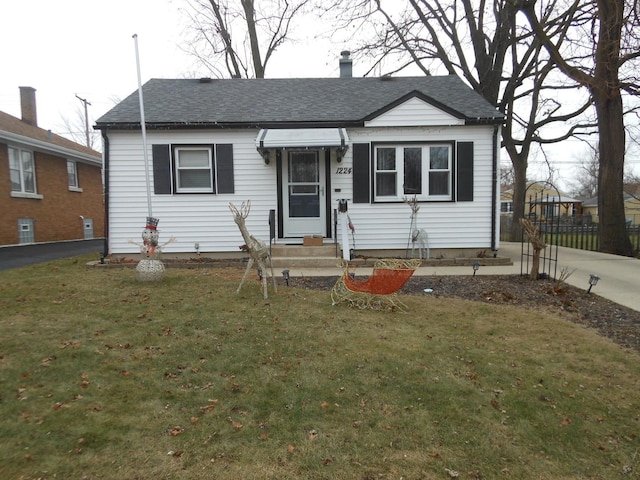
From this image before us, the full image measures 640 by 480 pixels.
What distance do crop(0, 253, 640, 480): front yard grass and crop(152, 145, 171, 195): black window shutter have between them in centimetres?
457

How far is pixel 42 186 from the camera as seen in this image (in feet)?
49.9

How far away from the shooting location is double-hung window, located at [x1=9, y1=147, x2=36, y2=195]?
14.0 m

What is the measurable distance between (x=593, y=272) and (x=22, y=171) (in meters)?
17.7

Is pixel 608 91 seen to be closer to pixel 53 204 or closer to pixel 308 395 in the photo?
pixel 308 395

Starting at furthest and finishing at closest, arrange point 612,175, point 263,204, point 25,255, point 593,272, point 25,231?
1. point 25,231
2. point 25,255
3. point 612,175
4. point 263,204
5. point 593,272

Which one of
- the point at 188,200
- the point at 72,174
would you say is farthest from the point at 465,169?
the point at 72,174

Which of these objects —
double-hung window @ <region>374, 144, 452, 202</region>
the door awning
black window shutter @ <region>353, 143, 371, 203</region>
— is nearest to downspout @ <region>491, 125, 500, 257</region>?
double-hung window @ <region>374, 144, 452, 202</region>

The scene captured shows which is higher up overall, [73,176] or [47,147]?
[47,147]

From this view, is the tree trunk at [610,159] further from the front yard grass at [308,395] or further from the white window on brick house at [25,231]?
the white window on brick house at [25,231]

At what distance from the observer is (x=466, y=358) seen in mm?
3947

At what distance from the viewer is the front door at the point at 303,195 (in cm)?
991

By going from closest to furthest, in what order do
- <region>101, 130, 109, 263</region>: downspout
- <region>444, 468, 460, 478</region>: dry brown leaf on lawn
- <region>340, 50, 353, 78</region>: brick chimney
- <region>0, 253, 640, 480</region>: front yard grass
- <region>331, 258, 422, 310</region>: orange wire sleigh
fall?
<region>444, 468, 460, 478</region>: dry brown leaf on lawn
<region>0, 253, 640, 480</region>: front yard grass
<region>331, 258, 422, 310</region>: orange wire sleigh
<region>101, 130, 109, 263</region>: downspout
<region>340, 50, 353, 78</region>: brick chimney

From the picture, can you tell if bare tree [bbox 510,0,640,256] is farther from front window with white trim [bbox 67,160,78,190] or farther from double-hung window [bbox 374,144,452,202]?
front window with white trim [bbox 67,160,78,190]

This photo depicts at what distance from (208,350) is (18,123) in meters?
16.8
